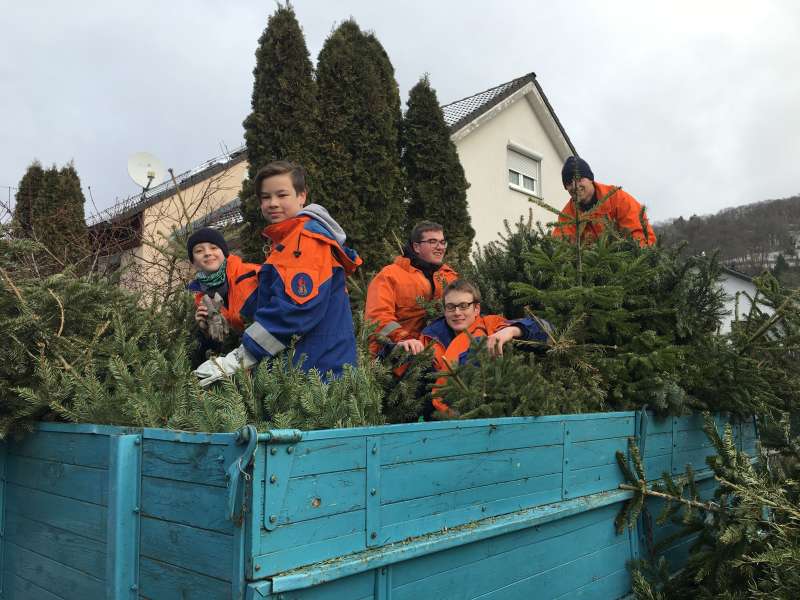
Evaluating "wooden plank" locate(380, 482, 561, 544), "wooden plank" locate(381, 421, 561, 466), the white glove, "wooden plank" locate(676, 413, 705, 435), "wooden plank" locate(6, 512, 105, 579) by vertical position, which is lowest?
"wooden plank" locate(6, 512, 105, 579)

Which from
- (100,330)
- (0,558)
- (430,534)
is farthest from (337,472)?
(0,558)

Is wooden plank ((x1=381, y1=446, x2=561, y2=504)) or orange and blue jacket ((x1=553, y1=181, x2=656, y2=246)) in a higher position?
orange and blue jacket ((x1=553, y1=181, x2=656, y2=246))

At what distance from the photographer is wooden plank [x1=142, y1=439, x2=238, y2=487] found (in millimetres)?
1682

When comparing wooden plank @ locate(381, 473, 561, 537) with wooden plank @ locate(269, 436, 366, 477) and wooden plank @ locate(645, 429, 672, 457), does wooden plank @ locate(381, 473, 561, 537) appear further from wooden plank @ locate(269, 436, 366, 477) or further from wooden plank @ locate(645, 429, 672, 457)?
wooden plank @ locate(645, 429, 672, 457)

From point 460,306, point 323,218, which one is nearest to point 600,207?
point 460,306

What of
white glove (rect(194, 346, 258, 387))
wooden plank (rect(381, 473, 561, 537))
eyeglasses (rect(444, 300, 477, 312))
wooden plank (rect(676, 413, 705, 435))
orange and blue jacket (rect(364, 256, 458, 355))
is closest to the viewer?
wooden plank (rect(381, 473, 561, 537))

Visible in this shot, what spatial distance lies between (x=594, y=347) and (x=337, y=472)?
88.7 inches

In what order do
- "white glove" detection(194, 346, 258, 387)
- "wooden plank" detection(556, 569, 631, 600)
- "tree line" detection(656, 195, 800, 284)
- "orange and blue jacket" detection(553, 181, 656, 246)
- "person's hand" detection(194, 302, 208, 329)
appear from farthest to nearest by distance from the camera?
"tree line" detection(656, 195, 800, 284), "orange and blue jacket" detection(553, 181, 656, 246), "person's hand" detection(194, 302, 208, 329), "wooden plank" detection(556, 569, 631, 600), "white glove" detection(194, 346, 258, 387)

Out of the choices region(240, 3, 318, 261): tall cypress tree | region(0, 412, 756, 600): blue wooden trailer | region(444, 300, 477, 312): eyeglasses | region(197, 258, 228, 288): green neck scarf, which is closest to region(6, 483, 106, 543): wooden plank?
region(0, 412, 756, 600): blue wooden trailer

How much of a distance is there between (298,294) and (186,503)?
1.02 m

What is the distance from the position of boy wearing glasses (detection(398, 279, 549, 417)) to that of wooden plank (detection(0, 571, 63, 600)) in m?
1.90

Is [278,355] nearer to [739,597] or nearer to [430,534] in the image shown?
[430,534]

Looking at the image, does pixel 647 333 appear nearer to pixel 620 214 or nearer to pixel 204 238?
pixel 620 214

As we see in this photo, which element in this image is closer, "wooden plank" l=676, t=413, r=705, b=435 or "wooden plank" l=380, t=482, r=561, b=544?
"wooden plank" l=380, t=482, r=561, b=544
